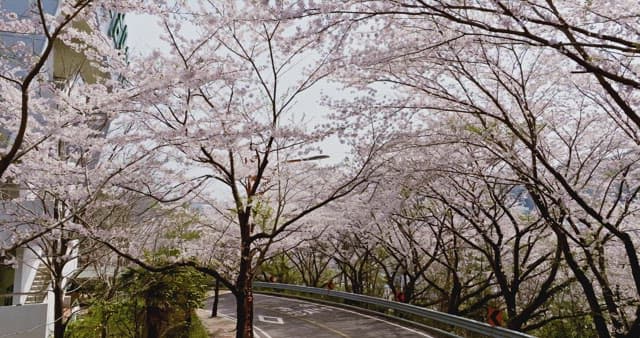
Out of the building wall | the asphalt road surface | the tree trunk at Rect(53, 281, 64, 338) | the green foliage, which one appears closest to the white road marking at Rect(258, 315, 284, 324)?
the asphalt road surface

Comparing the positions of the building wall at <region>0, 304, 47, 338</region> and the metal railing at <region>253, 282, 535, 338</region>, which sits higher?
the building wall at <region>0, 304, 47, 338</region>

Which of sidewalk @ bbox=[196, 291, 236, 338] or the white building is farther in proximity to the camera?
sidewalk @ bbox=[196, 291, 236, 338]

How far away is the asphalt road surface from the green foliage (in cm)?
341

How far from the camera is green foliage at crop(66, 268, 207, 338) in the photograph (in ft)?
41.3

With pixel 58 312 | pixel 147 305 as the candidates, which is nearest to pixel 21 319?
pixel 58 312

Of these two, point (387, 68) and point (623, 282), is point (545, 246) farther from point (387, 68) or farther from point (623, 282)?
point (387, 68)

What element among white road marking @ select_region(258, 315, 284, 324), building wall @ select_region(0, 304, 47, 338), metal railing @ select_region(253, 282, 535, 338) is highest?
building wall @ select_region(0, 304, 47, 338)

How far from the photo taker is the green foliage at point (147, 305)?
12.6 m

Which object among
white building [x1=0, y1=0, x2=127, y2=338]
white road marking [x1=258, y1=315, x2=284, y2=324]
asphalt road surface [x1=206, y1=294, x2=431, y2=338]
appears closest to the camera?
white building [x1=0, y1=0, x2=127, y2=338]

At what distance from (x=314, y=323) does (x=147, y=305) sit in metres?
7.77

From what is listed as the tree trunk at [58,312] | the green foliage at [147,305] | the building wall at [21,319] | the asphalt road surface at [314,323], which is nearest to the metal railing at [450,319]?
the asphalt road surface at [314,323]

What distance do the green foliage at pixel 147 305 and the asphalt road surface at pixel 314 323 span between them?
3408 millimetres

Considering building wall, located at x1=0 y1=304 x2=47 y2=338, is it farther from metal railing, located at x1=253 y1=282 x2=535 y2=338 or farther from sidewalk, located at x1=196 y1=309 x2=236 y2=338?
metal railing, located at x1=253 y1=282 x2=535 y2=338

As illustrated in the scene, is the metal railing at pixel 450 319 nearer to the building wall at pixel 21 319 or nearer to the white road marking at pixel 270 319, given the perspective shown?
the white road marking at pixel 270 319
